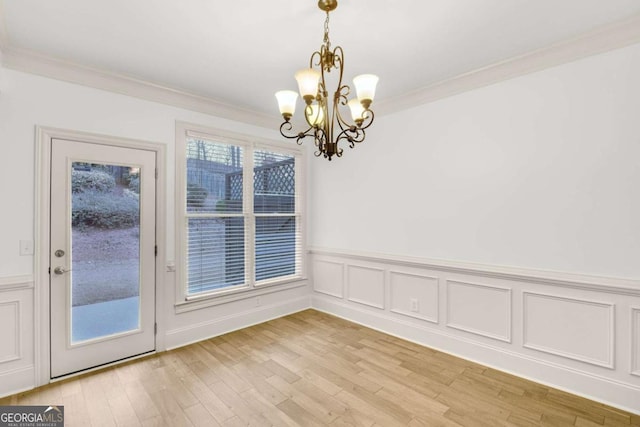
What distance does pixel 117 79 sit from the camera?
2.89 m

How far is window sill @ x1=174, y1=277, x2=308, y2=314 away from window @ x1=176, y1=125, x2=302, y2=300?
32mm

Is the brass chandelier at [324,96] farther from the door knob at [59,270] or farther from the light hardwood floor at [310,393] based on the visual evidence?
the door knob at [59,270]

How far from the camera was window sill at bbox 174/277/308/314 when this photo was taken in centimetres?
340

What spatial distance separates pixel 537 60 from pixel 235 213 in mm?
3358

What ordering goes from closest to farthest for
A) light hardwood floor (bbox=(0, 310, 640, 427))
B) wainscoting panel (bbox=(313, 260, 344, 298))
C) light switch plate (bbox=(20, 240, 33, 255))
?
1. light hardwood floor (bbox=(0, 310, 640, 427))
2. light switch plate (bbox=(20, 240, 33, 255))
3. wainscoting panel (bbox=(313, 260, 344, 298))

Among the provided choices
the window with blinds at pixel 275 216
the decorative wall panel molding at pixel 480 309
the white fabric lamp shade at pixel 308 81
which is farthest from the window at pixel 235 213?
the decorative wall panel molding at pixel 480 309

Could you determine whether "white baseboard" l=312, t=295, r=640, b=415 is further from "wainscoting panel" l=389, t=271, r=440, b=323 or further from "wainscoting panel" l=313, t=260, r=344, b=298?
"wainscoting panel" l=313, t=260, r=344, b=298

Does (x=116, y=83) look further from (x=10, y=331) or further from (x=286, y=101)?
(x=10, y=331)

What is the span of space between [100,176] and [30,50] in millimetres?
1070

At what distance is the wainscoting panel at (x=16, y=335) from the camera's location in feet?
7.95

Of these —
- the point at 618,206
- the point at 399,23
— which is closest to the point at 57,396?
the point at 399,23

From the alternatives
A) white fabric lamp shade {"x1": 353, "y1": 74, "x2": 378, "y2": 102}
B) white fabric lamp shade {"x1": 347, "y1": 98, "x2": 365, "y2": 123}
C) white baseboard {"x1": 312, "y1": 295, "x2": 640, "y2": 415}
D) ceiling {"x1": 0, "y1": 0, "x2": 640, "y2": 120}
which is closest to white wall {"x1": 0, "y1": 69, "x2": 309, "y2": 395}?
ceiling {"x1": 0, "y1": 0, "x2": 640, "y2": 120}

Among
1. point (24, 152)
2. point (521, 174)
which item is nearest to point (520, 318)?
point (521, 174)

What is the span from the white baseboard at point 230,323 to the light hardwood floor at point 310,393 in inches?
6.1
